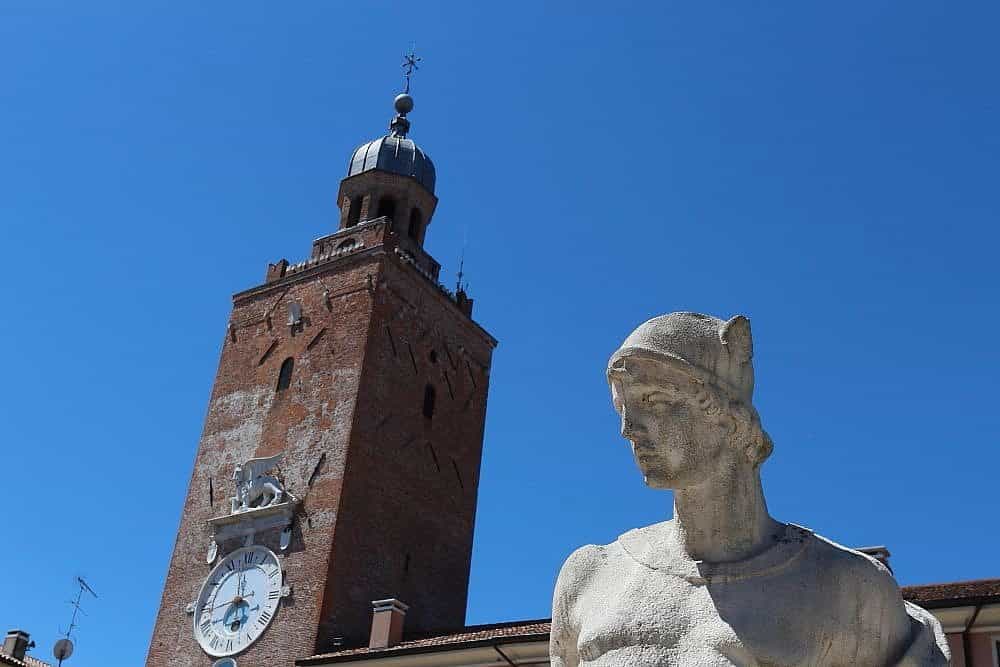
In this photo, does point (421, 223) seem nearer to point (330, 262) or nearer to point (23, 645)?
point (330, 262)

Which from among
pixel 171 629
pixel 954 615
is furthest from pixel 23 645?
pixel 954 615

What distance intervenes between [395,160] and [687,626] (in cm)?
Answer: 2974

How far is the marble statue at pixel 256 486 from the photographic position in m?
25.5

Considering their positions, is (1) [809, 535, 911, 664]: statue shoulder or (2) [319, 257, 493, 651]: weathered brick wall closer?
(1) [809, 535, 911, 664]: statue shoulder

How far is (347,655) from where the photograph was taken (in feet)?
70.5

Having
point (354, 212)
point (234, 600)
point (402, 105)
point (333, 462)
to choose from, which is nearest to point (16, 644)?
point (234, 600)

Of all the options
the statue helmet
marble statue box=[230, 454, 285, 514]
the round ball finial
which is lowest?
the statue helmet

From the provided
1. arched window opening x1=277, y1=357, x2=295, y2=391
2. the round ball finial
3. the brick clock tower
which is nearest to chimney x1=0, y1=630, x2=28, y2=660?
the brick clock tower

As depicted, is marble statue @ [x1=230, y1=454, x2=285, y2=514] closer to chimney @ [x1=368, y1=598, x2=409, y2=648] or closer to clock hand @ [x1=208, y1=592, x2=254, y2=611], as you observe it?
clock hand @ [x1=208, y1=592, x2=254, y2=611]

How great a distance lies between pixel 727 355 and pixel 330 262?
26.3 meters

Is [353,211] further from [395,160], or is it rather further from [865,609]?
[865,609]

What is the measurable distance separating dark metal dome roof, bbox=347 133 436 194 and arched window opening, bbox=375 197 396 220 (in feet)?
2.60

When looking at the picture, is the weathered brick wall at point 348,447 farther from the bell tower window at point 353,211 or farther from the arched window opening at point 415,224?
the arched window opening at point 415,224

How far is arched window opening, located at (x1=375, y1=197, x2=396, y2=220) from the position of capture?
101 ft
